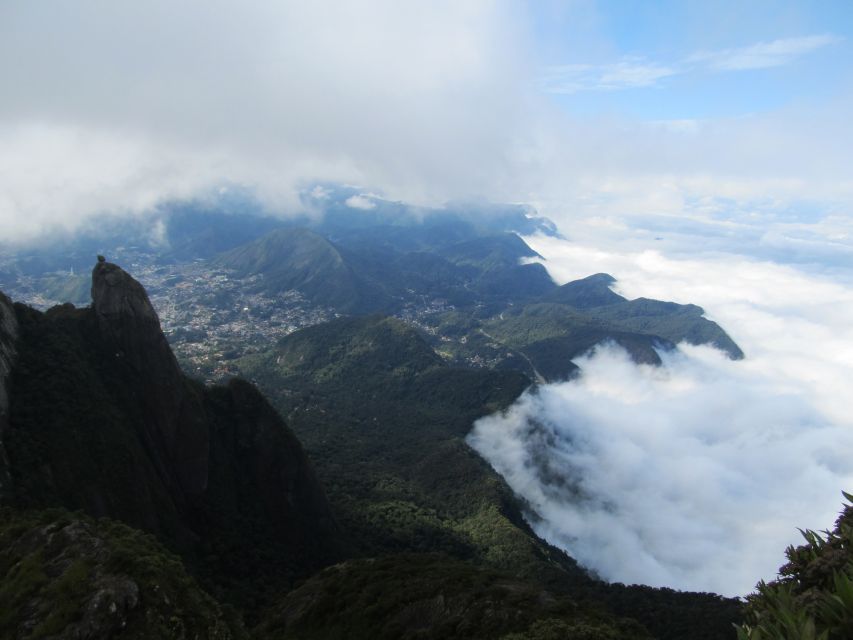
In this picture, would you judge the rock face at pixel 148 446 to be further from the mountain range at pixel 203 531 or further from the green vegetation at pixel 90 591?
the green vegetation at pixel 90 591

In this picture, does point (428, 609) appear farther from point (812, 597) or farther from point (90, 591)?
point (812, 597)

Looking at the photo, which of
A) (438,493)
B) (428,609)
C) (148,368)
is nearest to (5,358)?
(148,368)

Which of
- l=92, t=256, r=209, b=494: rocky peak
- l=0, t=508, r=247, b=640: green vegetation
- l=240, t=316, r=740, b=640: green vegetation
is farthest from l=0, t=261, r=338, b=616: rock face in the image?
l=0, t=508, r=247, b=640: green vegetation

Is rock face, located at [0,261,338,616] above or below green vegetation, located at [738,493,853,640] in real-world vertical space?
below

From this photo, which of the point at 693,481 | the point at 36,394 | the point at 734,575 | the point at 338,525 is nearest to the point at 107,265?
the point at 36,394

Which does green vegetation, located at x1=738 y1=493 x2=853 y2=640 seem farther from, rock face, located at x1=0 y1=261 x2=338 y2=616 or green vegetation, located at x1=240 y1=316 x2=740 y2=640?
rock face, located at x1=0 y1=261 x2=338 y2=616

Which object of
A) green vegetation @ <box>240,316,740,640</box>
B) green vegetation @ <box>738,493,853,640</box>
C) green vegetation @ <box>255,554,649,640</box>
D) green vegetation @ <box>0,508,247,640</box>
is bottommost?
green vegetation @ <box>240,316,740,640</box>
